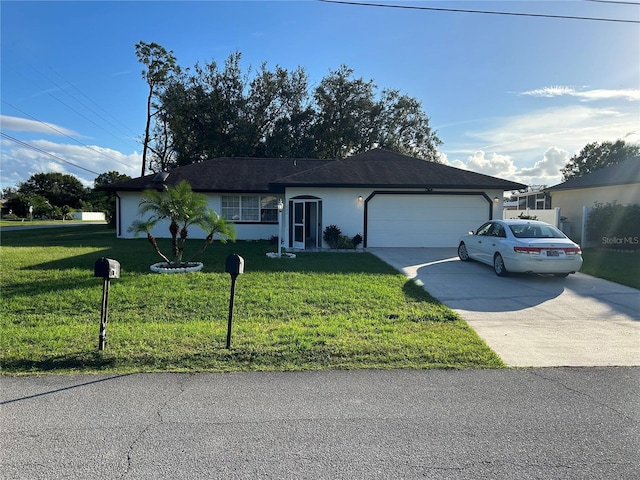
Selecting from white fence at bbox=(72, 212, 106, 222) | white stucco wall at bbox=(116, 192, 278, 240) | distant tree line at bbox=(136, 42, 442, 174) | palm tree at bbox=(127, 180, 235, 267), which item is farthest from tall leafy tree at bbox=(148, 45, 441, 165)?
white fence at bbox=(72, 212, 106, 222)

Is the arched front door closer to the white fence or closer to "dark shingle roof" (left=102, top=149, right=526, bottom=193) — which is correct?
"dark shingle roof" (left=102, top=149, right=526, bottom=193)

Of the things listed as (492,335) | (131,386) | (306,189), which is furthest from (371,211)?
(131,386)

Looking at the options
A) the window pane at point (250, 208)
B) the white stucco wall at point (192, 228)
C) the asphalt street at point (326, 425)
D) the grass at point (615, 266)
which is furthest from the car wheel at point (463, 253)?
the window pane at point (250, 208)

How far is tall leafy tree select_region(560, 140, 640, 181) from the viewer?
4509 cm

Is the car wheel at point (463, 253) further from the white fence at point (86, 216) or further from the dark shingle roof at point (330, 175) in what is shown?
the white fence at point (86, 216)

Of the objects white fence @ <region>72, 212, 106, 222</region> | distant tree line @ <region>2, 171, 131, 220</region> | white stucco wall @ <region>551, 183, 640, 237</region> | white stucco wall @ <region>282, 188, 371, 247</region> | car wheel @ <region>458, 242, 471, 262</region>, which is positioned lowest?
car wheel @ <region>458, 242, 471, 262</region>

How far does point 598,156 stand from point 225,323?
54.4 meters

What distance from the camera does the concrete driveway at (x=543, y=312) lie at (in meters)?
5.22

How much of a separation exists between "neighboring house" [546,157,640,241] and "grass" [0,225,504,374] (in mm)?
15262

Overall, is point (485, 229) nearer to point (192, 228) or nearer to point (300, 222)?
point (300, 222)

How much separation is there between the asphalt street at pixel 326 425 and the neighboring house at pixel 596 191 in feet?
57.3

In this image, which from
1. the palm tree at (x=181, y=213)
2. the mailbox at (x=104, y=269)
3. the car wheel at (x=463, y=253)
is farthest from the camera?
the car wheel at (x=463, y=253)

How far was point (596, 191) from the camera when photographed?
70.3ft

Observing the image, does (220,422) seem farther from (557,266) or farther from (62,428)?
(557,266)
